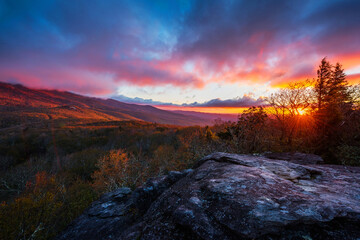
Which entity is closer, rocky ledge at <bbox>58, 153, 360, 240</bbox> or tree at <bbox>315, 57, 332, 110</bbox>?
rocky ledge at <bbox>58, 153, 360, 240</bbox>

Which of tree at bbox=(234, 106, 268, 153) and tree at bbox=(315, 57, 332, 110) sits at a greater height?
Answer: tree at bbox=(315, 57, 332, 110)

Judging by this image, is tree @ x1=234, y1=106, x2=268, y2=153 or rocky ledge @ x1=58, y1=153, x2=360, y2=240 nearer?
rocky ledge @ x1=58, y1=153, x2=360, y2=240

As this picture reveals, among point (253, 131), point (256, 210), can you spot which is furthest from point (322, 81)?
point (256, 210)

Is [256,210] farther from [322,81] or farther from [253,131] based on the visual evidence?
[322,81]

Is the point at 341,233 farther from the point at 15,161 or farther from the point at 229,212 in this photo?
the point at 15,161

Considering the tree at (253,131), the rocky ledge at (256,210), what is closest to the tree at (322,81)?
the tree at (253,131)

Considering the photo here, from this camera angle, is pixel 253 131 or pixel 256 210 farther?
pixel 253 131

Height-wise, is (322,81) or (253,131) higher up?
(322,81)

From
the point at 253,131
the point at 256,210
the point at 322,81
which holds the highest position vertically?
the point at 322,81

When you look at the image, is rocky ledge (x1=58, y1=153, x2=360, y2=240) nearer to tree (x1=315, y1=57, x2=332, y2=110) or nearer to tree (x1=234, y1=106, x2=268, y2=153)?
tree (x1=234, y1=106, x2=268, y2=153)

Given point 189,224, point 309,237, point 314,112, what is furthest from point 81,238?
point 314,112

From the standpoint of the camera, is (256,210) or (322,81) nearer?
(256,210)

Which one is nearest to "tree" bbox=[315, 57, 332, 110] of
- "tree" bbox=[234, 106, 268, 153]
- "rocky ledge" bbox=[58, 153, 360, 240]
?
"tree" bbox=[234, 106, 268, 153]

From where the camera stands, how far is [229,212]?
2.82 metres
